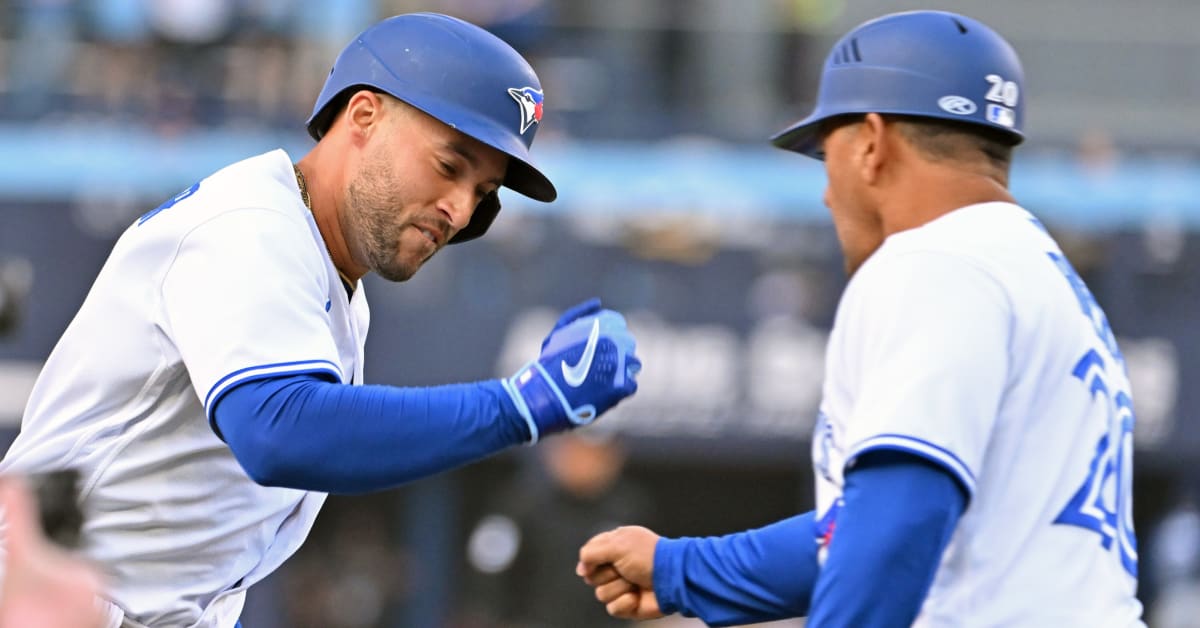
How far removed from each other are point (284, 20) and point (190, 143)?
160cm

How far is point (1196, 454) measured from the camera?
11.7 metres

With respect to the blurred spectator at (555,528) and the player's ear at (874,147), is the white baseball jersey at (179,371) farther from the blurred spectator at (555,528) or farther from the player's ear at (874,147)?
the blurred spectator at (555,528)

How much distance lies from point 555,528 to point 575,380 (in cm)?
652

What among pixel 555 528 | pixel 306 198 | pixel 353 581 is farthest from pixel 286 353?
pixel 353 581

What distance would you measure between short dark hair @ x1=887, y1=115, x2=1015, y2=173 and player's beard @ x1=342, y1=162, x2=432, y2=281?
3.88 feet

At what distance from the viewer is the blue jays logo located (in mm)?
3926

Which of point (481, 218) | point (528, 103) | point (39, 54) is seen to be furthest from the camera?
point (39, 54)

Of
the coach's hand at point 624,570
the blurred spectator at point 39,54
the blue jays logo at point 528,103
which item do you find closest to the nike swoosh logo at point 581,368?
the coach's hand at point 624,570

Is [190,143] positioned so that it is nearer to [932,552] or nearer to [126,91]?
[126,91]

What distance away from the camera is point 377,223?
3.90m

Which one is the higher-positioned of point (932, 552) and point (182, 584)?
point (932, 552)

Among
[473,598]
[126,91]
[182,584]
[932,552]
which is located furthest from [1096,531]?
Answer: [126,91]

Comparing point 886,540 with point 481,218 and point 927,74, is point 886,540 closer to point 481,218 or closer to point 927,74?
point 927,74

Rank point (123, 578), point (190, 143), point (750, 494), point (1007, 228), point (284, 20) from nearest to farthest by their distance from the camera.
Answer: point (1007, 228) < point (123, 578) < point (190, 143) < point (284, 20) < point (750, 494)
